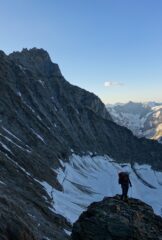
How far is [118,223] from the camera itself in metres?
23.7

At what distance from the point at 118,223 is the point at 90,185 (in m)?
125

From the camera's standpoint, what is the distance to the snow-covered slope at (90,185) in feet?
334

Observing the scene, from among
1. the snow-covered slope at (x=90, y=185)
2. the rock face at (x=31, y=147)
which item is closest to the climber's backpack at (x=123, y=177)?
the rock face at (x=31, y=147)

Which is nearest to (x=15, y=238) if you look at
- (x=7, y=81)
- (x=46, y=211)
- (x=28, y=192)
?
(x=46, y=211)

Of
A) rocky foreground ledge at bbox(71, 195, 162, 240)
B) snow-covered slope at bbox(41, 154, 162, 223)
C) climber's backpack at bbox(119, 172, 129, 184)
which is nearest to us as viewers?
rocky foreground ledge at bbox(71, 195, 162, 240)

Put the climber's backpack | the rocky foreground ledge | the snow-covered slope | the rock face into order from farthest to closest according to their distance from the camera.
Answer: the snow-covered slope < the rock face < the climber's backpack < the rocky foreground ledge

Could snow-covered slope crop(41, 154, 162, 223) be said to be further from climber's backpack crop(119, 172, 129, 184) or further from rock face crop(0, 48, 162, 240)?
climber's backpack crop(119, 172, 129, 184)

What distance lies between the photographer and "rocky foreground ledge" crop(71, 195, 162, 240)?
76.8 feet

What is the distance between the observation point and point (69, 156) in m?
164

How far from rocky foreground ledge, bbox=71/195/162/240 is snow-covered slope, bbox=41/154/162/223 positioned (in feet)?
197

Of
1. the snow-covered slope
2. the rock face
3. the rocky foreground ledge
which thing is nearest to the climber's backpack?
the rocky foreground ledge

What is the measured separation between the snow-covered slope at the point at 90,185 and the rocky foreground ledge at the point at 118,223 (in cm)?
6002

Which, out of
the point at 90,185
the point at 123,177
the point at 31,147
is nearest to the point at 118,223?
the point at 123,177

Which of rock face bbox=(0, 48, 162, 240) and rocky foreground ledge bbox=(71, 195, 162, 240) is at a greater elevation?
rock face bbox=(0, 48, 162, 240)
